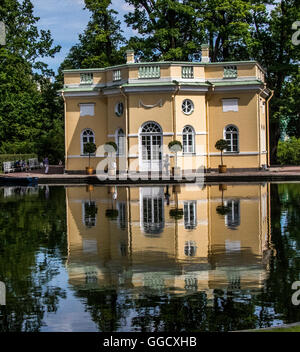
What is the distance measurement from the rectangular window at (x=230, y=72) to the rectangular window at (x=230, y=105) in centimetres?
140

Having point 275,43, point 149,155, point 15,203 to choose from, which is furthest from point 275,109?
point 15,203

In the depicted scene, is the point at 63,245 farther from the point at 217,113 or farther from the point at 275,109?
the point at 275,109

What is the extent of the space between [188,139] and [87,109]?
6504 mm

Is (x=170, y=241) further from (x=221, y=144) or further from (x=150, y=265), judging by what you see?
(x=221, y=144)

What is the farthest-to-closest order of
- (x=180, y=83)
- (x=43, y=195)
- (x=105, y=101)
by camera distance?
(x=105, y=101)
(x=180, y=83)
(x=43, y=195)

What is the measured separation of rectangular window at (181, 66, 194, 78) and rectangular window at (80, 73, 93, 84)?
226 inches

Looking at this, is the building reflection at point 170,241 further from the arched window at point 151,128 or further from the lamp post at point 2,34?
the lamp post at point 2,34

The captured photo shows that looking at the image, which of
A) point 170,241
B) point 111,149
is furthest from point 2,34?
point 170,241

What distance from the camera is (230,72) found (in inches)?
1393

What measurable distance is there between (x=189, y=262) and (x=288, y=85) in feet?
116

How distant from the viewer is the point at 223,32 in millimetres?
42438

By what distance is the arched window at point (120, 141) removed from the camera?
34875mm

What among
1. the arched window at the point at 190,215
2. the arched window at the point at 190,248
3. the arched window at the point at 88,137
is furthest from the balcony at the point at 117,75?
the arched window at the point at 190,248

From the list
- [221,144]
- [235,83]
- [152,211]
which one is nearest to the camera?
[152,211]
